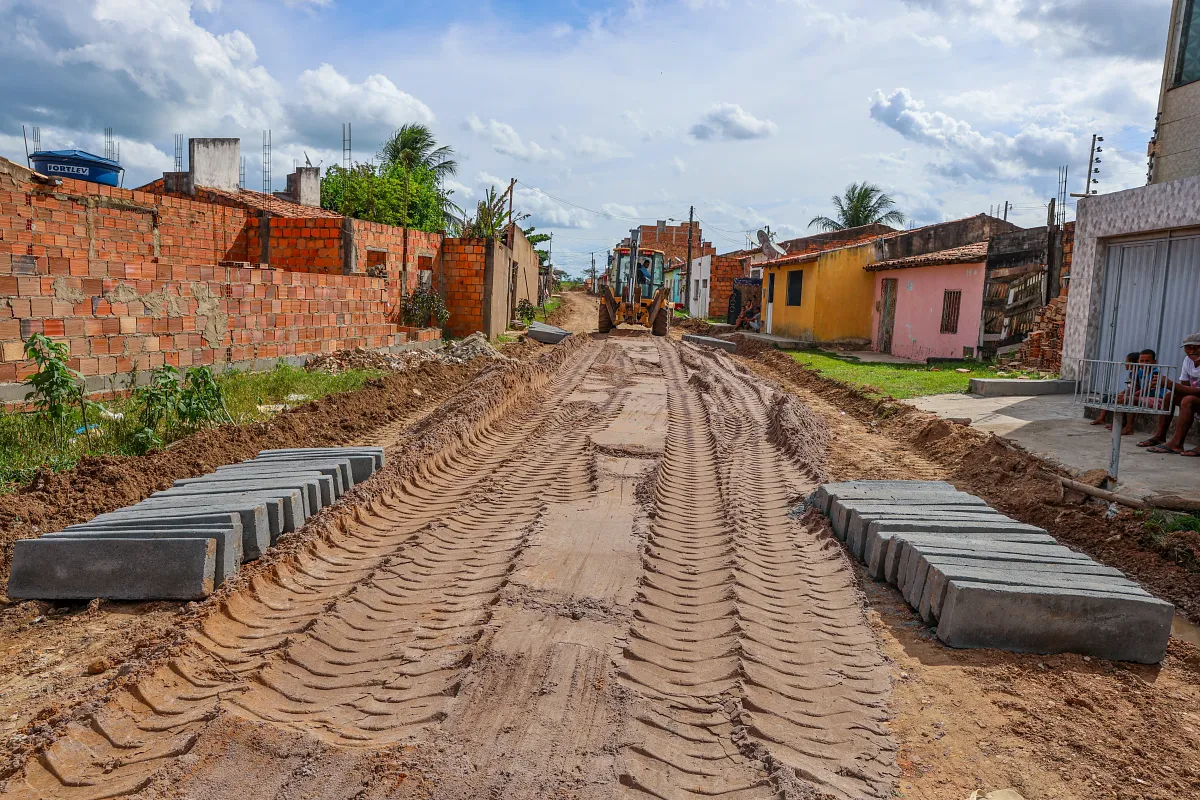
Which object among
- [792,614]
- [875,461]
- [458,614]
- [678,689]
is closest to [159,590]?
[458,614]

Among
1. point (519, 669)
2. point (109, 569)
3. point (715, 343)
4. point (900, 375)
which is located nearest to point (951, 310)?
point (900, 375)

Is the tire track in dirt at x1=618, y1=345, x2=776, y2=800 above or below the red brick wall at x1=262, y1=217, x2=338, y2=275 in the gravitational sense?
below

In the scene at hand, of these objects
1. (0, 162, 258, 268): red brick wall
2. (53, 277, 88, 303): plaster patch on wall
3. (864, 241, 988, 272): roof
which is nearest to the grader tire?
(864, 241, 988, 272): roof

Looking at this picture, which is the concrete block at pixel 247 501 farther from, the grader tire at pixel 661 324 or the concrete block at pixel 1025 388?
the grader tire at pixel 661 324

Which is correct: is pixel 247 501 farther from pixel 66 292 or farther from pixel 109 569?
pixel 66 292

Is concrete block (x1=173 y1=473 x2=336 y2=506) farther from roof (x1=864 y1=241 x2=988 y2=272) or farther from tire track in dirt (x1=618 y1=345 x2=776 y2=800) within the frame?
roof (x1=864 y1=241 x2=988 y2=272)

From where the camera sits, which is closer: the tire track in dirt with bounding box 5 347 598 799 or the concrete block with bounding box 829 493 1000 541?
the tire track in dirt with bounding box 5 347 598 799

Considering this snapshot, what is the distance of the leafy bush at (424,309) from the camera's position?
17.8 meters

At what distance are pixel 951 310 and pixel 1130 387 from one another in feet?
44.1

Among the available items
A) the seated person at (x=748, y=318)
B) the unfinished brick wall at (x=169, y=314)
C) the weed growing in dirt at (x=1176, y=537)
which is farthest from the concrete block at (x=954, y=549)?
the seated person at (x=748, y=318)

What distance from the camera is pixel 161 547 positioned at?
177 inches

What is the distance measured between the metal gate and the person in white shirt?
1623 millimetres

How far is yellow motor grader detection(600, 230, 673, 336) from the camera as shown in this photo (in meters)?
26.8

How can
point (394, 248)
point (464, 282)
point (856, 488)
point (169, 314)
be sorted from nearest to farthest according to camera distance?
1. point (856, 488)
2. point (169, 314)
3. point (394, 248)
4. point (464, 282)
